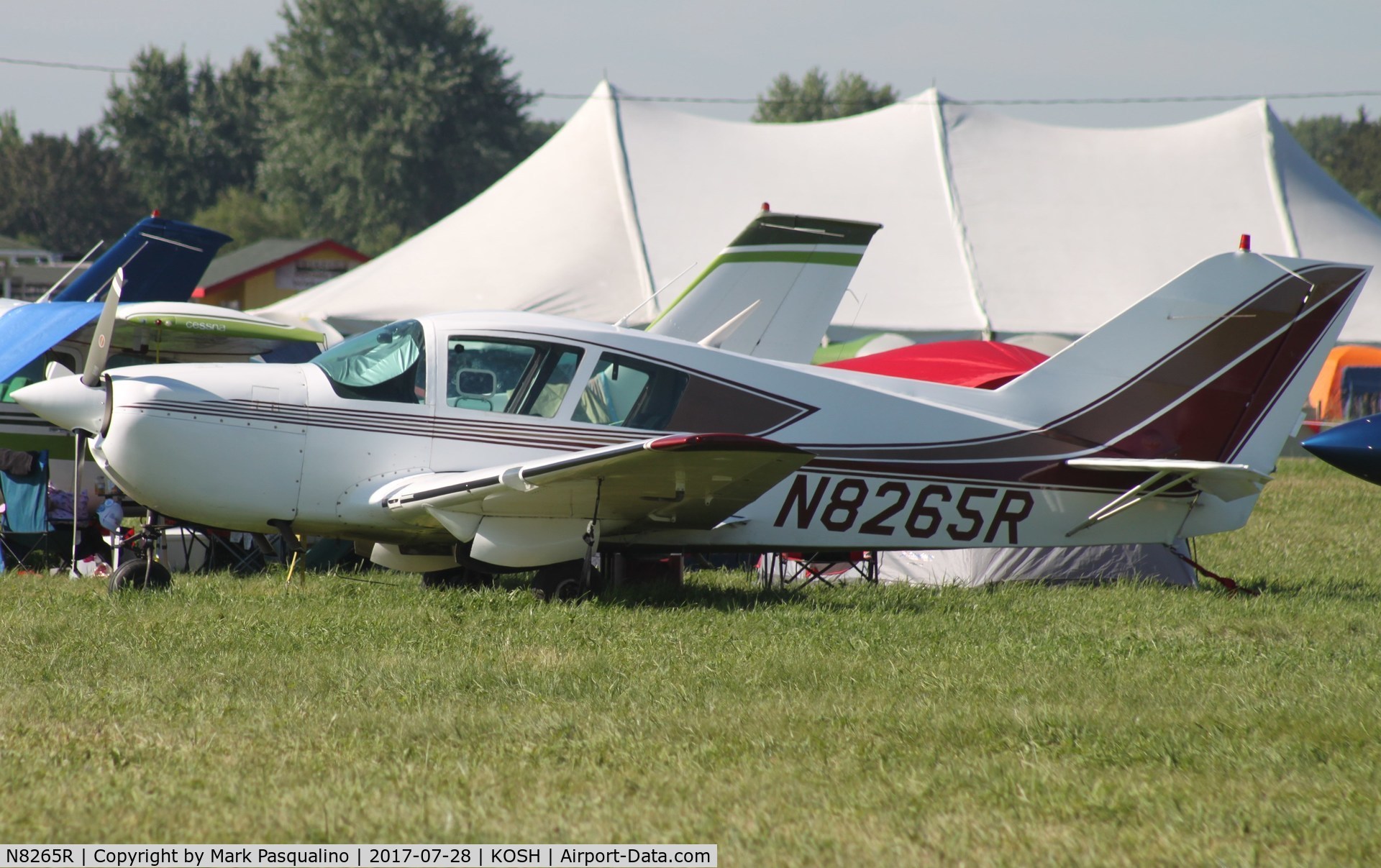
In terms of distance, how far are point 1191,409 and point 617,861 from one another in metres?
6.09

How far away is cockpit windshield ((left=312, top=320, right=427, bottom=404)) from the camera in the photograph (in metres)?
7.32

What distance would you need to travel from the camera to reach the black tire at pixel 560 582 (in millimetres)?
7535

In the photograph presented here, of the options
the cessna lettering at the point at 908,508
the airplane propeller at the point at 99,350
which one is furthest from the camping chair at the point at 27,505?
→ the cessna lettering at the point at 908,508

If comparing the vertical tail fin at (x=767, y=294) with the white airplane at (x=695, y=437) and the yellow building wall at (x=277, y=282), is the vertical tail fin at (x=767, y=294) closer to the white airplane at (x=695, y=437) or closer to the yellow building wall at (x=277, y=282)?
the white airplane at (x=695, y=437)

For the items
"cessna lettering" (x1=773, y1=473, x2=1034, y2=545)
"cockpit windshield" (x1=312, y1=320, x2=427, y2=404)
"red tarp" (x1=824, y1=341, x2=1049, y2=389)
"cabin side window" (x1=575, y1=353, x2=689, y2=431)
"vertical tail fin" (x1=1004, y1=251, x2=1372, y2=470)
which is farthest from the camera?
"red tarp" (x1=824, y1=341, x2=1049, y2=389)

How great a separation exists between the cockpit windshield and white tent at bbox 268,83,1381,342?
12513mm

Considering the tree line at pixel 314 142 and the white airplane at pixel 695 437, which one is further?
the tree line at pixel 314 142

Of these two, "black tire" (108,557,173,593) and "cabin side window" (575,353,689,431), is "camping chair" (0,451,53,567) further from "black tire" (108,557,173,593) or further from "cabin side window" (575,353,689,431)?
"cabin side window" (575,353,689,431)

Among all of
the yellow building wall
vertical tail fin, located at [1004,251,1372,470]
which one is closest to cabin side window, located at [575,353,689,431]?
vertical tail fin, located at [1004,251,1372,470]

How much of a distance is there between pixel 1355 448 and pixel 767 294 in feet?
16.8

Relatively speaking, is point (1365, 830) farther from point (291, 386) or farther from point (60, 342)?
point (60, 342)

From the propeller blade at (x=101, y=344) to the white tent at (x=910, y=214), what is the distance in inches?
509

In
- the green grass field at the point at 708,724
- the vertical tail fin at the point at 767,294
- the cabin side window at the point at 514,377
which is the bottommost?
the green grass field at the point at 708,724

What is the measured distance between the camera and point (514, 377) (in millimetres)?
7406
